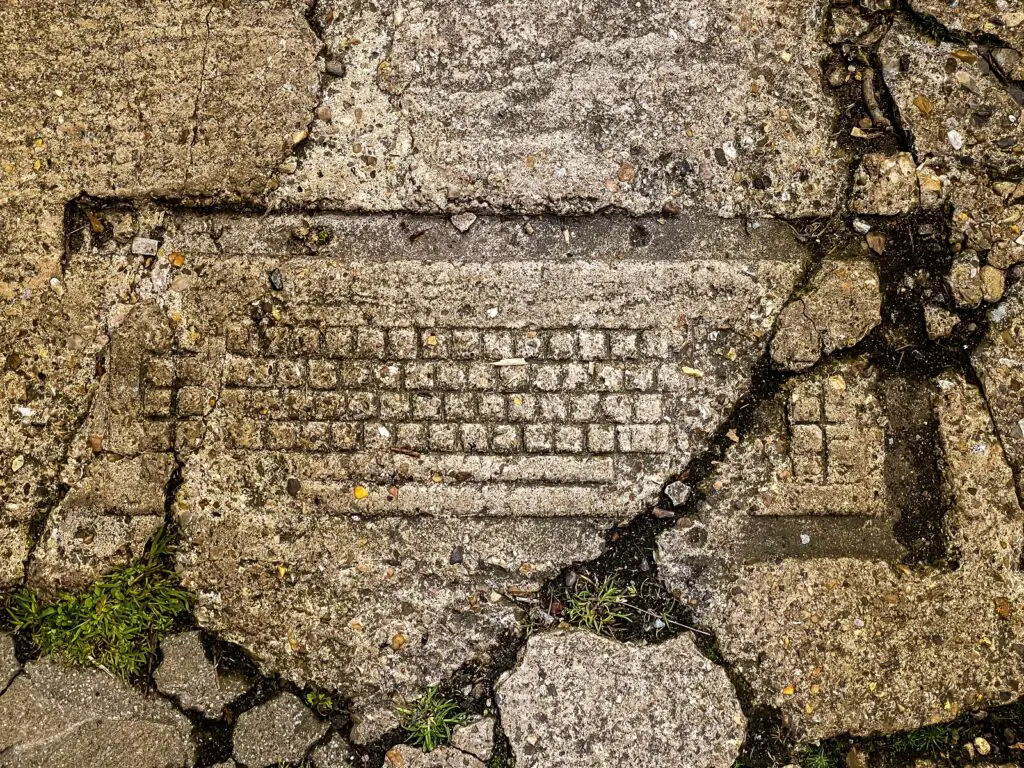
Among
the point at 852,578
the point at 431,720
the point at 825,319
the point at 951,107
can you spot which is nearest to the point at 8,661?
the point at 431,720

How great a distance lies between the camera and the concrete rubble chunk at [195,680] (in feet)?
7.17

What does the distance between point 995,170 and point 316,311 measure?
2132 millimetres

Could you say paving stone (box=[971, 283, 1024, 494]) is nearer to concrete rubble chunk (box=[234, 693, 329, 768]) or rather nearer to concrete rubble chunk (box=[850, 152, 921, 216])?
concrete rubble chunk (box=[850, 152, 921, 216])

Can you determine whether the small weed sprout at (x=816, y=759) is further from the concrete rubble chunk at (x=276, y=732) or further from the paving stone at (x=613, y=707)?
the concrete rubble chunk at (x=276, y=732)

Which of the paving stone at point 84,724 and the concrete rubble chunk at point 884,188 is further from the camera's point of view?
the concrete rubble chunk at point 884,188

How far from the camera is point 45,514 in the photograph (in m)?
2.22

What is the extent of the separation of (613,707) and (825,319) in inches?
52.1

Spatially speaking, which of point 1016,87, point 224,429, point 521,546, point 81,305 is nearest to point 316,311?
point 224,429

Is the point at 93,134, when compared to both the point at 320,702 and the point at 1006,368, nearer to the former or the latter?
the point at 320,702

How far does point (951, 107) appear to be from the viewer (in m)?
2.28

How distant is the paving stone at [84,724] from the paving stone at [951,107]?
9.42ft

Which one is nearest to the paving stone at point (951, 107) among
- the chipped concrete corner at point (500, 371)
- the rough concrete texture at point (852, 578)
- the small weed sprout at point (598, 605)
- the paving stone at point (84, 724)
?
the chipped concrete corner at point (500, 371)

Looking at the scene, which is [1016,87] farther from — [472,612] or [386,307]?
[472,612]

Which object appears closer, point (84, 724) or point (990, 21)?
point (84, 724)
